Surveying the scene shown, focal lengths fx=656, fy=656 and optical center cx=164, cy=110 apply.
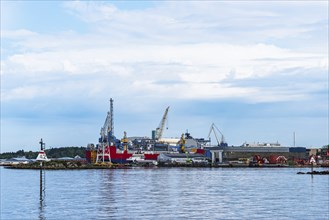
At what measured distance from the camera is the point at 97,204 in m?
52.3

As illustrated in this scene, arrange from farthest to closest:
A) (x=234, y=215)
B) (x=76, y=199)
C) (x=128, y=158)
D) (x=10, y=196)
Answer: (x=128, y=158), (x=10, y=196), (x=76, y=199), (x=234, y=215)

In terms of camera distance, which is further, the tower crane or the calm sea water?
the tower crane

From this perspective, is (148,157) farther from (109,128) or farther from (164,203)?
(164,203)

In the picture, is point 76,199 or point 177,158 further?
point 177,158

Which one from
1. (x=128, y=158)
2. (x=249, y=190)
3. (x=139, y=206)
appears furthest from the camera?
(x=128, y=158)

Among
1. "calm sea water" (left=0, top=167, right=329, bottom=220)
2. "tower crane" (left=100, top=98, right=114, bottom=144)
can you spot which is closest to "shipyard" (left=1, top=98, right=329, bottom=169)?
"tower crane" (left=100, top=98, right=114, bottom=144)

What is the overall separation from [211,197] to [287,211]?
13.3 metres

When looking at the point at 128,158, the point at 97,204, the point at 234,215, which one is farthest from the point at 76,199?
the point at 128,158

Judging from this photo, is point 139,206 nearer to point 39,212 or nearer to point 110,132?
point 39,212

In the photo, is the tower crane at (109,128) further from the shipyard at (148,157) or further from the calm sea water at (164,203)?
the calm sea water at (164,203)

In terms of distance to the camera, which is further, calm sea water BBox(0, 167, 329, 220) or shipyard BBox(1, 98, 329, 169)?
shipyard BBox(1, 98, 329, 169)

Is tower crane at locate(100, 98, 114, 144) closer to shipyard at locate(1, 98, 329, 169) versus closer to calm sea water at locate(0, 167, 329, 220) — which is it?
shipyard at locate(1, 98, 329, 169)

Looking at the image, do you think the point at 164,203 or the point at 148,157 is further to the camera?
the point at 148,157

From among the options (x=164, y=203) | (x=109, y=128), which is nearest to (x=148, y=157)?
(x=109, y=128)
